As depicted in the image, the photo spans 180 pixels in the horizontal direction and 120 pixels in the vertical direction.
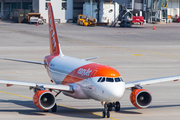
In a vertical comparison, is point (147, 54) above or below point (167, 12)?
below

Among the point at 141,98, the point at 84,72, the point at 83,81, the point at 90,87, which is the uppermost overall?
the point at 84,72

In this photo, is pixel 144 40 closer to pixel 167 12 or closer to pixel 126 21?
pixel 126 21

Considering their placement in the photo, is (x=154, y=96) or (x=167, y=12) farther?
(x=167, y=12)

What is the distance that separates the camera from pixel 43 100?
23.0 m

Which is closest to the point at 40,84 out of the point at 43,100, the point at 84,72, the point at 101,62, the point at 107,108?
the point at 43,100

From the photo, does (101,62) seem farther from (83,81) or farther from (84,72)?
(83,81)

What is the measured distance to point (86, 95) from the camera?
24.0m

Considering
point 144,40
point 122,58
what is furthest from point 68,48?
point 144,40

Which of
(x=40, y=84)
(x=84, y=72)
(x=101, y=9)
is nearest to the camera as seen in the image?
(x=40, y=84)

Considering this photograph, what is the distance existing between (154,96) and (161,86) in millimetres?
5099

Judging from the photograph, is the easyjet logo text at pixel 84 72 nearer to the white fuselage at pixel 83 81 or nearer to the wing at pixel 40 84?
the white fuselage at pixel 83 81

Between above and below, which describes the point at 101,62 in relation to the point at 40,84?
below

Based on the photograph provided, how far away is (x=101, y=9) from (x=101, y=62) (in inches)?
3434

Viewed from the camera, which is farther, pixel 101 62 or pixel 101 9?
pixel 101 9
